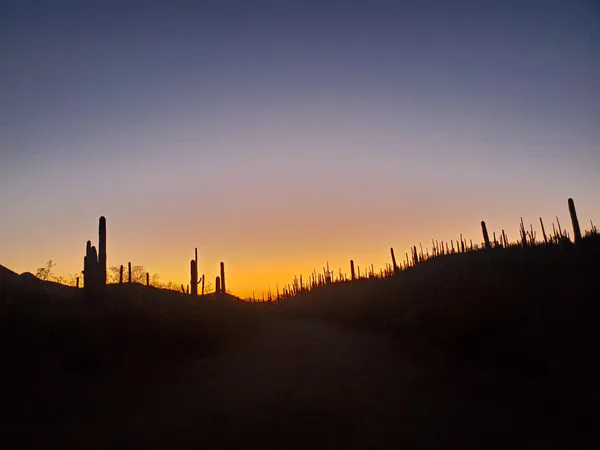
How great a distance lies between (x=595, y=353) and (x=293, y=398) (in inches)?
342

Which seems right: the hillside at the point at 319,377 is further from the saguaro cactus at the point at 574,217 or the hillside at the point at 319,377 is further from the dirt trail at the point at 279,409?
the saguaro cactus at the point at 574,217

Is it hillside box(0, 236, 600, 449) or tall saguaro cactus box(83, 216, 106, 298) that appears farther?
tall saguaro cactus box(83, 216, 106, 298)

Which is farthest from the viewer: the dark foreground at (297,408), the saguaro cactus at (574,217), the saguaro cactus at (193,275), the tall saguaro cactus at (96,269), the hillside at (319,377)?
the saguaro cactus at (193,275)

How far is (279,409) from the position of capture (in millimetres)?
10617

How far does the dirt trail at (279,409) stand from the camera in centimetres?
912

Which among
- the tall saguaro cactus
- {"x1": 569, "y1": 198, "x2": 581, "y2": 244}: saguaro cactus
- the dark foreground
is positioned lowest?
the dark foreground

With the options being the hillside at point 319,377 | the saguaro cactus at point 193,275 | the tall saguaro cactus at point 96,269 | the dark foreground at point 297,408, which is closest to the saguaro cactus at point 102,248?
the tall saguaro cactus at point 96,269

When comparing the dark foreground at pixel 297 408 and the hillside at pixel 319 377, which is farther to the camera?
the hillside at pixel 319 377

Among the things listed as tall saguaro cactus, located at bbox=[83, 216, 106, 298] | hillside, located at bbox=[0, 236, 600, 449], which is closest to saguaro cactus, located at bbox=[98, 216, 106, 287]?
tall saguaro cactus, located at bbox=[83, 216, 106, 298]

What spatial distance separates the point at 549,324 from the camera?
14602mm

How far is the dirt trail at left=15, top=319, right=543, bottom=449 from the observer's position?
9117mm

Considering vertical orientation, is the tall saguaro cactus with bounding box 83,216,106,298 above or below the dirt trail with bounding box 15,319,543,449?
above

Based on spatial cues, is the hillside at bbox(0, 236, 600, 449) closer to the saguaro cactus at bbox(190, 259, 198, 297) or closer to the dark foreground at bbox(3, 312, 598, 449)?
the dark foreground at bbox(3, 312, 598, 449)

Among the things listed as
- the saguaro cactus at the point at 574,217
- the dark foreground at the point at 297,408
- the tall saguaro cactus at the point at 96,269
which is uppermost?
the saguaro cactus at the point at 574,217
